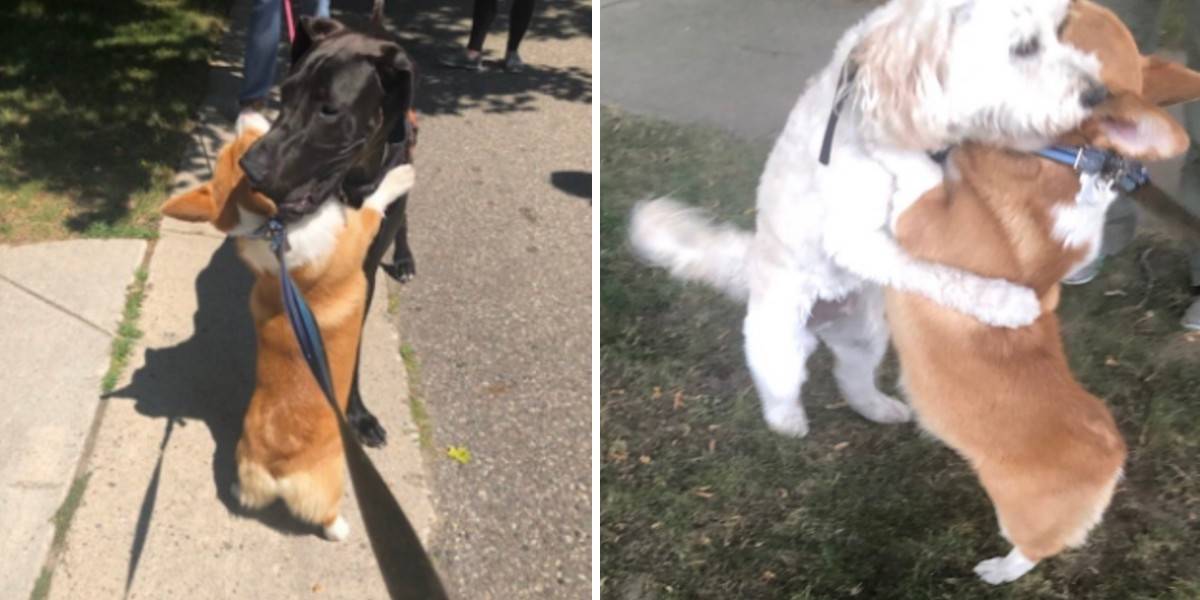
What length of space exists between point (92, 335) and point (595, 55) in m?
2.33

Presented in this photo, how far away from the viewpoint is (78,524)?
120 inches

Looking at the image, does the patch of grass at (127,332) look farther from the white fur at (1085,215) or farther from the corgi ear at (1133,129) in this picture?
the corgi ear at (1133,129)

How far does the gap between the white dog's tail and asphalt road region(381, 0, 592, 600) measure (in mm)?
1011

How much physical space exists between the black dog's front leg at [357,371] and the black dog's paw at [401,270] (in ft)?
2.79

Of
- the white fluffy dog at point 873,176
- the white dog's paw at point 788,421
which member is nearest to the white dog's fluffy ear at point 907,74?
the white fluffy dog at point 873,176

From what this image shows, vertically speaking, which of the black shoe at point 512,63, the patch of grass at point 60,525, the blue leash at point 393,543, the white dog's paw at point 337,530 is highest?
the blue leash at point 393,543

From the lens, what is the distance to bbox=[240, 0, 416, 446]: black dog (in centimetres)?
253

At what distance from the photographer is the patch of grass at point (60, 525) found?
2.88 m

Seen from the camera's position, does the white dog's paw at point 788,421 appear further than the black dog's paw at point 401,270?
No

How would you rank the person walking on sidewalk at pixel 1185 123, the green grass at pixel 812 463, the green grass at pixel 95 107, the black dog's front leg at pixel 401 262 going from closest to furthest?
the person walking on sidewalk at pixel 1185 123, the green grass at pixel 812 463, the black dog's front leg at pixel 401 262, the green grass at pixel 95 107

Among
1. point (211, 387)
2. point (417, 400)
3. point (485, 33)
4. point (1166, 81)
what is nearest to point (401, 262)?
point (417, 400)

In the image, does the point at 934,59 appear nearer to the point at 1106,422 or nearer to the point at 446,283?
the point at 1106,422

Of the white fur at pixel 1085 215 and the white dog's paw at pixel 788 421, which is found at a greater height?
the white fur at pixel 1085 215

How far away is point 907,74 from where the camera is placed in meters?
1.77
